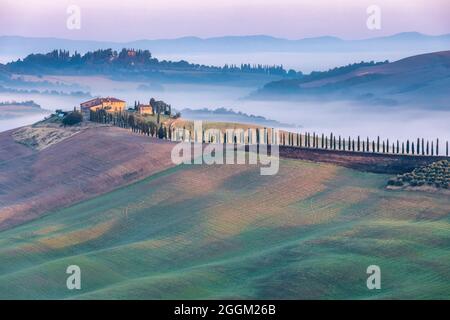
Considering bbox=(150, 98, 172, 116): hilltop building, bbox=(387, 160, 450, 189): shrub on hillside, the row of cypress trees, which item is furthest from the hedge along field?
bbox=(150, 98, 172, 116): hilltop building

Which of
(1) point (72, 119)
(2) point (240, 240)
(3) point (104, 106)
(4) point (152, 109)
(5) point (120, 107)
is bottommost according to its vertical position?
(2) point (240, 240)

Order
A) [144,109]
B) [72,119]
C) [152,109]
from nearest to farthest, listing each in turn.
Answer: [72,119] → [144,109] → [152,109]

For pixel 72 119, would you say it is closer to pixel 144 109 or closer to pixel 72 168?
pixel 144 109

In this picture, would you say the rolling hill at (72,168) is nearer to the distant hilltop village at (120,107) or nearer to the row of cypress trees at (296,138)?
the row of cypress trees at (296,138)

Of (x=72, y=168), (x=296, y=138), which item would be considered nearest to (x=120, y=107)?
(x=296, y=138)

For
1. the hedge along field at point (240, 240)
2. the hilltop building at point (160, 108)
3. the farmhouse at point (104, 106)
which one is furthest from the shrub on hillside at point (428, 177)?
the farmhouse at point (104, 106)

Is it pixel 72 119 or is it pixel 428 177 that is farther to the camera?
pixel 72 119
